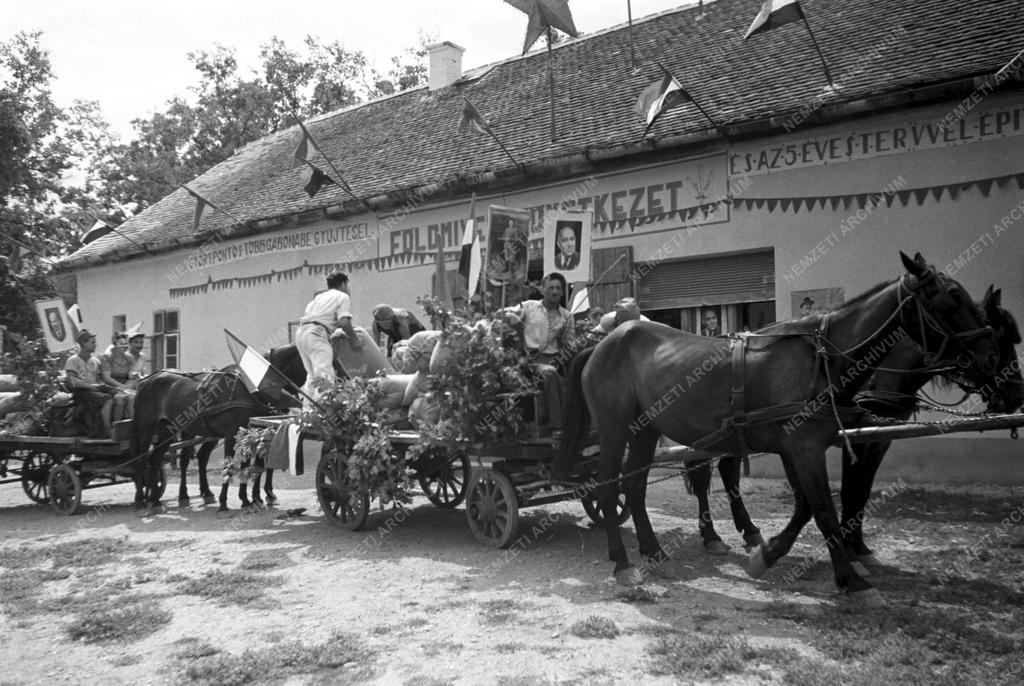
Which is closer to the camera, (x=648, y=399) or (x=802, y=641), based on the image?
(x=802, y=641)

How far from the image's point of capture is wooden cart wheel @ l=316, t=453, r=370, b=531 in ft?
Answer: 24.9

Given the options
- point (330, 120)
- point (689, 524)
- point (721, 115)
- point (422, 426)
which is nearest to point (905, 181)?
point (721, 115)

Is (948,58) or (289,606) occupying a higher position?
(948,58)

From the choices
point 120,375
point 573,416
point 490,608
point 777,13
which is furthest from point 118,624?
point 777,13

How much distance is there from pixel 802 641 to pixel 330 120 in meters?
18.1

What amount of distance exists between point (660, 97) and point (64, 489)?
8299 millimetres

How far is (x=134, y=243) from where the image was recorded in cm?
1878

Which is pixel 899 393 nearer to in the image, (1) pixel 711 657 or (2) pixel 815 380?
(2) pixel 815 380

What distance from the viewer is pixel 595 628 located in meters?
4.60

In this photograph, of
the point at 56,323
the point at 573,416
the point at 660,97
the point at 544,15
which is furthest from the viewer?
the point at 56,323

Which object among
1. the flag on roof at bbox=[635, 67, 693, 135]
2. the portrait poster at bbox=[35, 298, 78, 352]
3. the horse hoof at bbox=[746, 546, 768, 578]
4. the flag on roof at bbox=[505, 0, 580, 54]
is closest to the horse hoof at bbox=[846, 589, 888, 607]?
the horse hoof at bbox=[746, 546, 768, 578]

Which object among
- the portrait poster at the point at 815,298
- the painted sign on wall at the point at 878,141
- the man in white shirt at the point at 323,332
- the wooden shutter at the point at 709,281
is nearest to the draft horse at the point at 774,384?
the man in white shirt at the point at 323,332

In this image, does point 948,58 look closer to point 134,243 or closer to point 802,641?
point 802,641

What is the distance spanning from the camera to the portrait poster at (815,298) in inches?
385
